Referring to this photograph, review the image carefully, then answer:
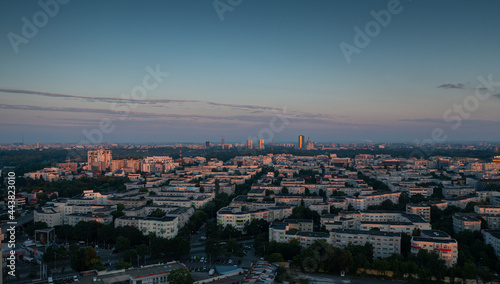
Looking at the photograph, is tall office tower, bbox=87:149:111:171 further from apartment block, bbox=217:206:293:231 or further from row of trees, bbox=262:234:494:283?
row of trees, bbox=262:234:494:283

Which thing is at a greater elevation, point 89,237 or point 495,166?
point 495,166

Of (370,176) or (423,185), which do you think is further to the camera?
(370,176)

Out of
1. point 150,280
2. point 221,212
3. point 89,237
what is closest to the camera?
point 150,280

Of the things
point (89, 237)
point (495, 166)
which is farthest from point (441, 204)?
point (495, 166)

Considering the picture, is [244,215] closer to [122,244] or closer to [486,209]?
[122,244]

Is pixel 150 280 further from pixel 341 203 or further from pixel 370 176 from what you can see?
pixel 370 176

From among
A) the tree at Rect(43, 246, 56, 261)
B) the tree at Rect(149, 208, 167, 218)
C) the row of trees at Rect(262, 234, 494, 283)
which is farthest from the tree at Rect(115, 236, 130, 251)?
the row of trees at Rect(262, 234, 494, 283)
